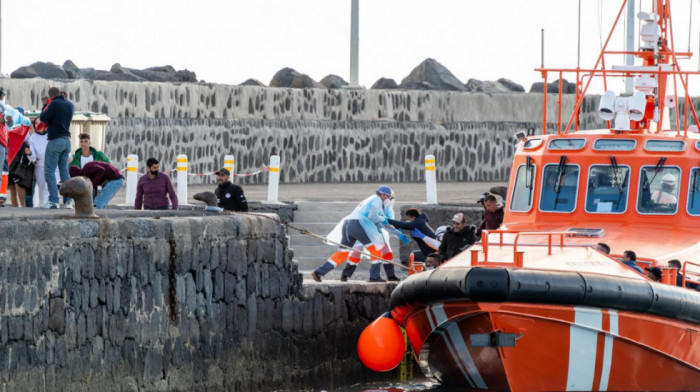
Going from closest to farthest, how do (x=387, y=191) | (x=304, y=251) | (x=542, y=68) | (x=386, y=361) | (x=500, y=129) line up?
(x=386, y=361)
(x=542, y=68)
(x=387, y=191)
(x=304, y=251)
(x=500, y=129)

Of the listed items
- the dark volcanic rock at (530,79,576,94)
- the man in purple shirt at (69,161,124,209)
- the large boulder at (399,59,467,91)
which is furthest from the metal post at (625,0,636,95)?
the man in purple shirt at (69,161,124,209)

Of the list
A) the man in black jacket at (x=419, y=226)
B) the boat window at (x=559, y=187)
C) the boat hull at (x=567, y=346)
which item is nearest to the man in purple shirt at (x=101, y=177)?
the man in black jacket at (x=419, y=226)

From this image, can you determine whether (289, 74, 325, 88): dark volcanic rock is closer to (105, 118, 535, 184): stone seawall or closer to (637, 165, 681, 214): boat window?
(105, 118, 535, 184): stone seawall

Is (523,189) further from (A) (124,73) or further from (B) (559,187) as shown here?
(A) (124,73)

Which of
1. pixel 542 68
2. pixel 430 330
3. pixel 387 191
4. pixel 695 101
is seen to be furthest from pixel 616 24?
pixel 695 101

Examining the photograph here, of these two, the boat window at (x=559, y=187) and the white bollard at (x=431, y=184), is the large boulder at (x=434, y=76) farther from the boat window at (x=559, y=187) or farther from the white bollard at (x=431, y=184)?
the boat window at (x=559, y=187)

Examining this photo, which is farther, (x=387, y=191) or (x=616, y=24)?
(x=387, y=191)

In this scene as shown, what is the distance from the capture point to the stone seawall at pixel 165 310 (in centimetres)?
1005

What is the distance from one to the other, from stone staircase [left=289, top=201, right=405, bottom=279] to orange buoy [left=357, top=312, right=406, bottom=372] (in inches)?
187

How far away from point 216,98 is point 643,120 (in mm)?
14167

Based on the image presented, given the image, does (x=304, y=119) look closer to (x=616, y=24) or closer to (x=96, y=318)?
(x=616, y=24)

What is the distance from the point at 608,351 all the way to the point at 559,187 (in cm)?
286

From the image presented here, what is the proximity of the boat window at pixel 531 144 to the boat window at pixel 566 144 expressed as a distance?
147mm

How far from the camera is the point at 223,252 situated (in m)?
12.1
